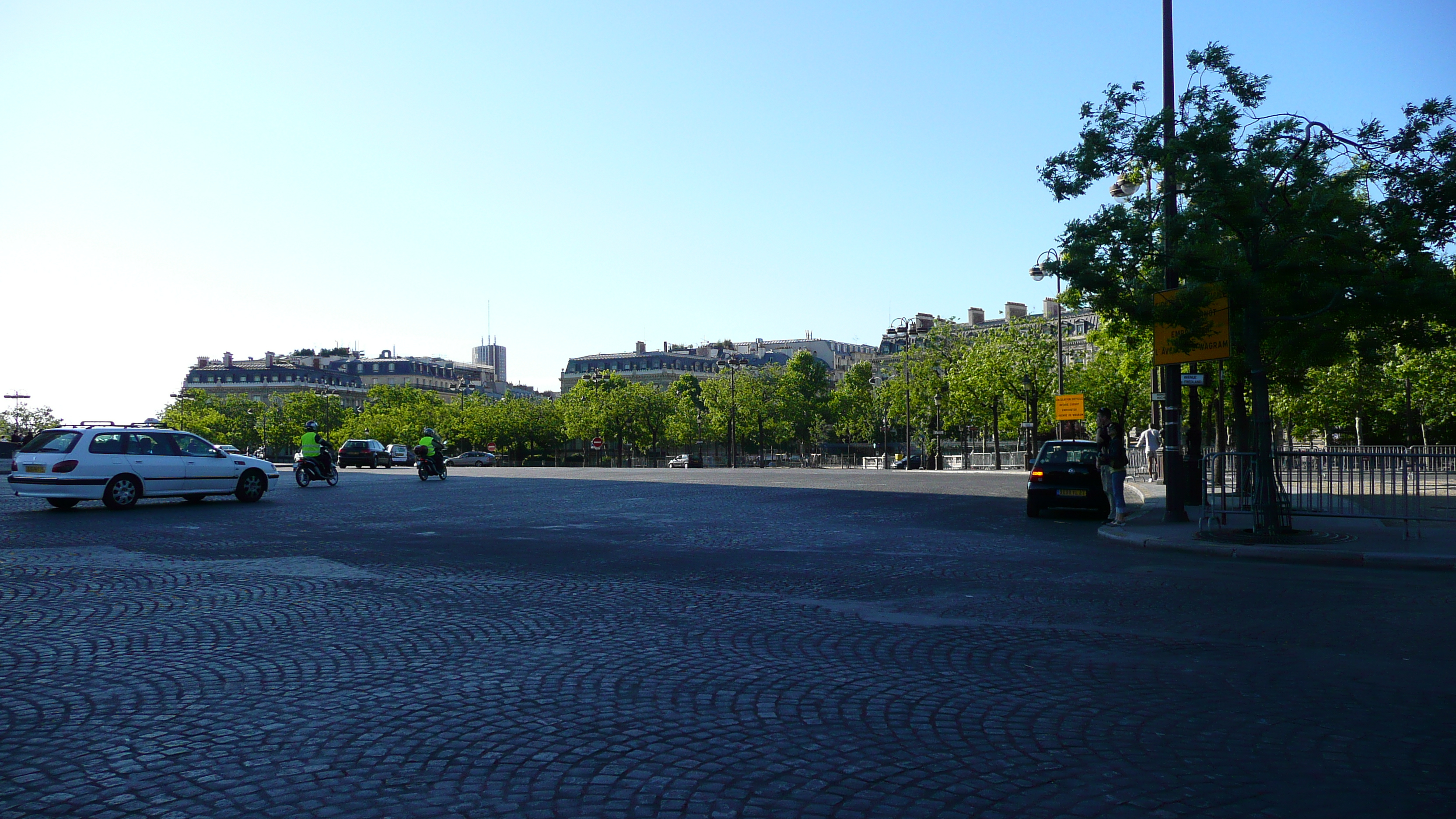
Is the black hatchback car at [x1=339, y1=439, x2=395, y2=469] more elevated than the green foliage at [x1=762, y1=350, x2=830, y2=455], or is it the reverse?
the green foliage at [x1=762, y1=350, x2=830, y2=455]

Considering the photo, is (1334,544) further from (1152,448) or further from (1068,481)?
(1152,448)

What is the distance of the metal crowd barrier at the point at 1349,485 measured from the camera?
1320 cm

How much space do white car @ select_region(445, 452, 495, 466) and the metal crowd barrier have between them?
74.5 m

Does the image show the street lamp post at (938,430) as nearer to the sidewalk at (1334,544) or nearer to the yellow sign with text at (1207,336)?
the sidewalk at (1334,544)

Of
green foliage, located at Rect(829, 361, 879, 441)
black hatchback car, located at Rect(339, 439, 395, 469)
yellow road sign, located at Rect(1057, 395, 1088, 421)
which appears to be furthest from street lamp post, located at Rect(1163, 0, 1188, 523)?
green foliage, located at Rect(829, 361, 879, 441)

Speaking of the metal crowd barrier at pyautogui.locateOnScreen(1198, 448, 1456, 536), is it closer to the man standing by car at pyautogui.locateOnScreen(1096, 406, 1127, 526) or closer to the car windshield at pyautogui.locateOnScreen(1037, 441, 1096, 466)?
the man standing by car at pyautogui.locateOnScreen(1096, 406, 1127, 526)

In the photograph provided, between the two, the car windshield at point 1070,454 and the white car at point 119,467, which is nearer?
the car windshield at point 1070,454

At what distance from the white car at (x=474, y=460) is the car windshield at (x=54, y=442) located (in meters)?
65.1

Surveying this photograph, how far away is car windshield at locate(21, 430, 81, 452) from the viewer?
18.9 meters

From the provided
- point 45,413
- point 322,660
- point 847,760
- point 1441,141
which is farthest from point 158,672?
point 45,413

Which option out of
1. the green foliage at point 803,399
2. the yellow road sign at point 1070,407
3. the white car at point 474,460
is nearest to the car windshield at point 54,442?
the yellow road sign at point 1070,407

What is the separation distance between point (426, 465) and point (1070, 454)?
22.6m

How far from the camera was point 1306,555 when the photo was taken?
11867 mm

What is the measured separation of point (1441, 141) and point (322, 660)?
1402 cm
